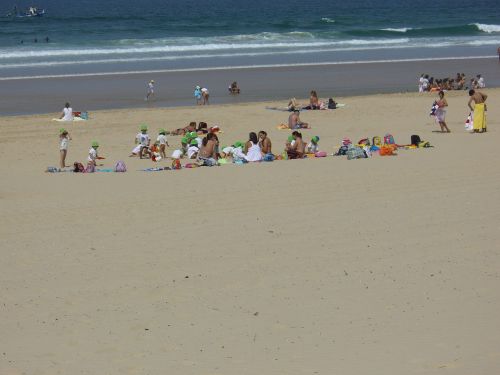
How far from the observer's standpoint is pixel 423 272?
377 inches

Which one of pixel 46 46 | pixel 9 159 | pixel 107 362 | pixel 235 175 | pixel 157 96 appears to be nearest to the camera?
pixel 107 362

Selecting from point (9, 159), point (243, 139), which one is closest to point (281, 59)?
point (243, 139)

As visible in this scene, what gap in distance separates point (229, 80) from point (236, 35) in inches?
1046

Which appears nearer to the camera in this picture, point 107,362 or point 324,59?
point 107,362

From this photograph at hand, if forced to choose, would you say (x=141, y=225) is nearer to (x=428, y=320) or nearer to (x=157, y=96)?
(x=428, y=320)

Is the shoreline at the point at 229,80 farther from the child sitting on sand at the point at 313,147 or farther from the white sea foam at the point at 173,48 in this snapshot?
the white sea foam at the point at 173,48

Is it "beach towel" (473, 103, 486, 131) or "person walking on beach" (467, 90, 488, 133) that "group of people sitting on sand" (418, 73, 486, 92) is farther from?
"beach towel" (473, 103, 486, 131)

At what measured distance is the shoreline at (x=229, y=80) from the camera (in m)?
29.1

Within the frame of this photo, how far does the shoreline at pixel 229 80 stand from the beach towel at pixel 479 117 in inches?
379

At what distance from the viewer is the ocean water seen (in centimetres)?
4353

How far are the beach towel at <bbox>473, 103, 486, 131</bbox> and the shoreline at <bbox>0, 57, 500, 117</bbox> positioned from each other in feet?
31.6

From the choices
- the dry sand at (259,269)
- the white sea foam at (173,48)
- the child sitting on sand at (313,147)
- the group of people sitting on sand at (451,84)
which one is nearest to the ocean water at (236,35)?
the white sea foam at (173,48)

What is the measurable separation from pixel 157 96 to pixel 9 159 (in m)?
11.2

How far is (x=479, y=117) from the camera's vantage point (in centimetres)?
2008
